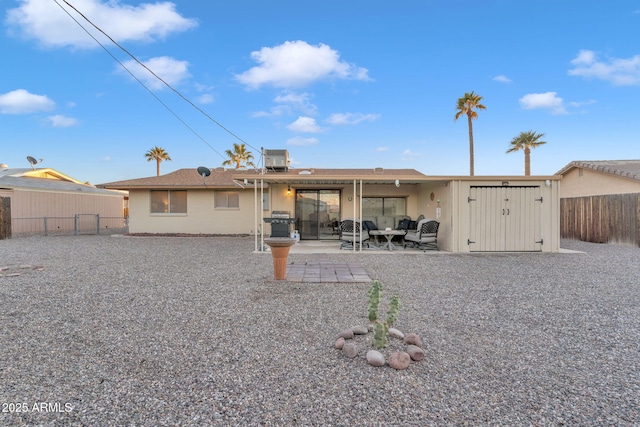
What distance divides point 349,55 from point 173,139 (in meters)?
10.3

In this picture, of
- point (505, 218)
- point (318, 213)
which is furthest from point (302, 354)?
point (318, 213)

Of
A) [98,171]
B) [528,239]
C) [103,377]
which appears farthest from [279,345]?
[98,171]

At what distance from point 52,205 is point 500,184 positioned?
21.6 m

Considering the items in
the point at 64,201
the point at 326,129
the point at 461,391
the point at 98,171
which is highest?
the point at 326,129

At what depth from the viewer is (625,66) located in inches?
481

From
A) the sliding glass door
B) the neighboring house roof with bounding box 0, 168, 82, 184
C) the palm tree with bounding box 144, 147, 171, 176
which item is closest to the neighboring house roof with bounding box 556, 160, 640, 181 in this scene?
the sliding glass door

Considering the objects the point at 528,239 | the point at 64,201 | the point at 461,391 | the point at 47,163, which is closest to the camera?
the point at 461,391

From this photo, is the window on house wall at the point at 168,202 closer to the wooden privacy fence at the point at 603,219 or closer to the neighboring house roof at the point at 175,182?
the neighboring house roof at the point at 175,182

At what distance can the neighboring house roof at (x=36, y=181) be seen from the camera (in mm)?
15763

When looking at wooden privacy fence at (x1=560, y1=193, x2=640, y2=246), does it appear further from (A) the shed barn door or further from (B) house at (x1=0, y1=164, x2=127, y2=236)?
(B) house at (x1=0, y1=164, x2=127, y2=236)

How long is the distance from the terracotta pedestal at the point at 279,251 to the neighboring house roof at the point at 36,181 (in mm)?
16925

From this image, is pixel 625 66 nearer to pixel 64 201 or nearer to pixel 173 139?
pixel 173 139

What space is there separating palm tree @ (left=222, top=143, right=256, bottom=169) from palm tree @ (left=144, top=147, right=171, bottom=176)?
298 inches

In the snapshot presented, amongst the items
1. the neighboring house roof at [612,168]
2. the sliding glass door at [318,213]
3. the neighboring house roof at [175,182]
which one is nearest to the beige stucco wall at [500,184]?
the sliding glass door at [318,213]
